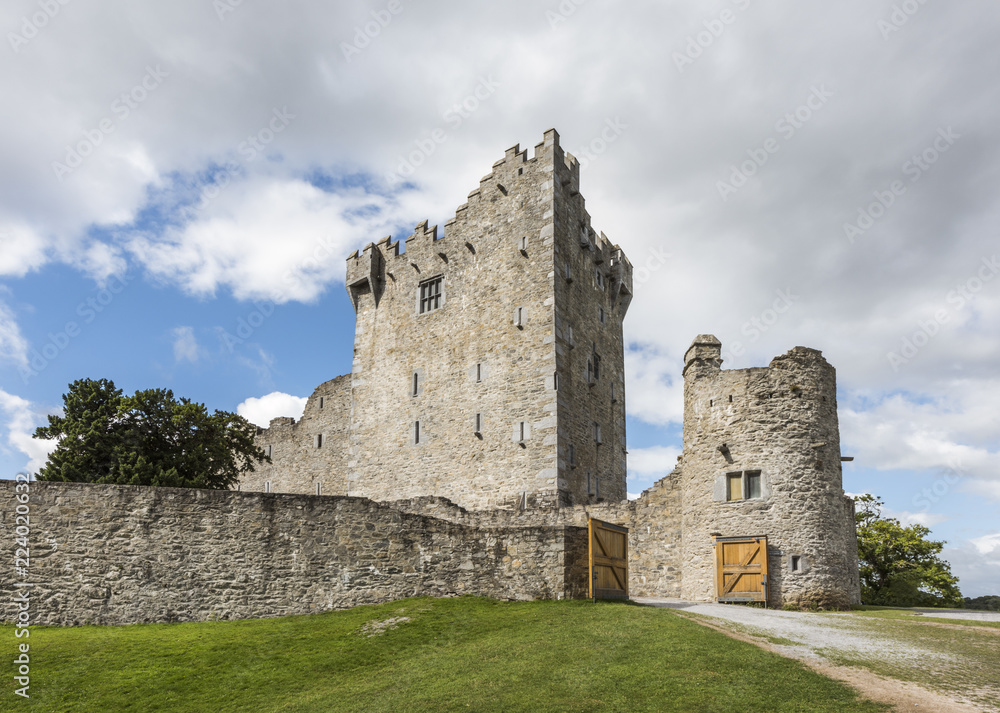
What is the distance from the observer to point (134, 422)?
26328 millimetres

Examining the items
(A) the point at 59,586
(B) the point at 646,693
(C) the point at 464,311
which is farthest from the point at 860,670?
(C) the point at 464,311

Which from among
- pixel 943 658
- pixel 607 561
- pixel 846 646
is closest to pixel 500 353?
pixel 607 561

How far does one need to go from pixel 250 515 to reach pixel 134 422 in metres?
12.2

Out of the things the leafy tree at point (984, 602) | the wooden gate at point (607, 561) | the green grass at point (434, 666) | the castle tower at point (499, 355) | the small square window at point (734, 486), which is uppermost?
the castle tower at point (499, 355)

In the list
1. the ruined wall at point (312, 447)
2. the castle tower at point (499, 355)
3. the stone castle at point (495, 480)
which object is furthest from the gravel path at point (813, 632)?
the ruined wall at point (312, 447)

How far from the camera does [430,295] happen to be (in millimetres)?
31594

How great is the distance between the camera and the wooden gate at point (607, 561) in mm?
15898

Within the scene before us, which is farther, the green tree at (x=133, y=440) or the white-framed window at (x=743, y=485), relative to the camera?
the green tree at (x=133, y=440)

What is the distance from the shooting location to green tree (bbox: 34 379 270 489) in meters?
25.2

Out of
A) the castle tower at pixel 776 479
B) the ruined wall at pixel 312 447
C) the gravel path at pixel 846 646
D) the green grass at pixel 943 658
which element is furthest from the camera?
the ruined wall at pixel 312 447

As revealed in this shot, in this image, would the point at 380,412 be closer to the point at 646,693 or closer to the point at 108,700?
the point at 108,700

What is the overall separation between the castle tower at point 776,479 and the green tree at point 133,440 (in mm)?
17715

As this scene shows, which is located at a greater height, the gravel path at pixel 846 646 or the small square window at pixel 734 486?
the small square window at pixel 734 486

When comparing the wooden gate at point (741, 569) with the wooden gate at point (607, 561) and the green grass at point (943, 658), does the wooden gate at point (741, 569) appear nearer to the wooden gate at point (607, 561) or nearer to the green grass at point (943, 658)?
the wooden gate at point (607, 561)
